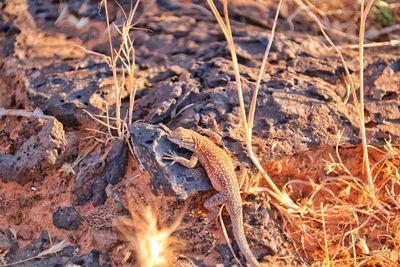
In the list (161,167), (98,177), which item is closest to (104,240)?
(98,177)

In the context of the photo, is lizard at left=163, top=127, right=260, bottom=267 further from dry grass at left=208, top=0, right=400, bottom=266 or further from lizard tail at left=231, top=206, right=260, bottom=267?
dry grass at left=208, top=0, right=400, bottom=266

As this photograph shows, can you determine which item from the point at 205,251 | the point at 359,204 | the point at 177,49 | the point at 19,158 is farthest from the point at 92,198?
the point at 359,204

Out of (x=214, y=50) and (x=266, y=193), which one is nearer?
(x=266, y=193)

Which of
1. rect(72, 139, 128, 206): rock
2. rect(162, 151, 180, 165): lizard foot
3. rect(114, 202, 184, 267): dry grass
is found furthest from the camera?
rect(72, 139, 128, 206): rock

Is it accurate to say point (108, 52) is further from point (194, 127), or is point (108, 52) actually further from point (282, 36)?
point (282, 36)

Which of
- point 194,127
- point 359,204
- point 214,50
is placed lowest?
point 359,204

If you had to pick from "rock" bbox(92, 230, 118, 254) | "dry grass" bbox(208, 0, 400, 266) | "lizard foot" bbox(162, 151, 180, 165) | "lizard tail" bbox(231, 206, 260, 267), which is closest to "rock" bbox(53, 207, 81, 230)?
"rock" bbox(92, 230, 118, 254)
